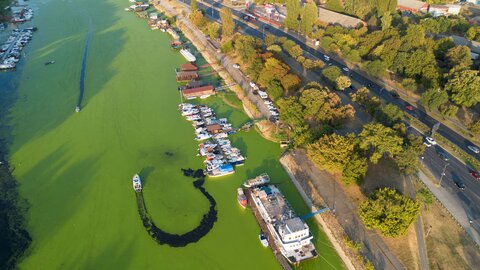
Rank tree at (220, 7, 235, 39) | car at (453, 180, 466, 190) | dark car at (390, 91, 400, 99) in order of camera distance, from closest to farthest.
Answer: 1. car at (453, 180, 466, 190)
2. dark car at (390, 91, 400, 99)
3. tree at (220, 7, 235, 39)

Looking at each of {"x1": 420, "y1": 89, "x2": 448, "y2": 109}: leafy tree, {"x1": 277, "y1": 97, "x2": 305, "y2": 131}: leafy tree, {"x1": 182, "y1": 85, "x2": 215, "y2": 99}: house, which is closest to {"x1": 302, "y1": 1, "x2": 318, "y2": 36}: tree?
{"x1": 182, "y1": 85, "x2": 215, "y2": 99}: house

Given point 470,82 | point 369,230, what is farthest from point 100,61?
point 470,82

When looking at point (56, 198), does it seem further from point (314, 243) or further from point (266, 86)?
point (266, 86)

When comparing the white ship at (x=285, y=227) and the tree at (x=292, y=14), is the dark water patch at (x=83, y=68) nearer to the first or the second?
the white ship at (x=285, y=227)

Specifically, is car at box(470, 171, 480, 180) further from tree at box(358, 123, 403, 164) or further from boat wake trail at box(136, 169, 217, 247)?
boat wake trail at box(136, 169, 217, 247)

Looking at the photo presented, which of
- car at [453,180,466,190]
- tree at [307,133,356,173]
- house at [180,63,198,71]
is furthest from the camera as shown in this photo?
house at [180,63,198,71]

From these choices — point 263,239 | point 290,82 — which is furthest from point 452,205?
point 290,82

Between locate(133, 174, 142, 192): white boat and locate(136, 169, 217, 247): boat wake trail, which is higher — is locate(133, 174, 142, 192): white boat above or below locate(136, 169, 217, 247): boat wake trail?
above
